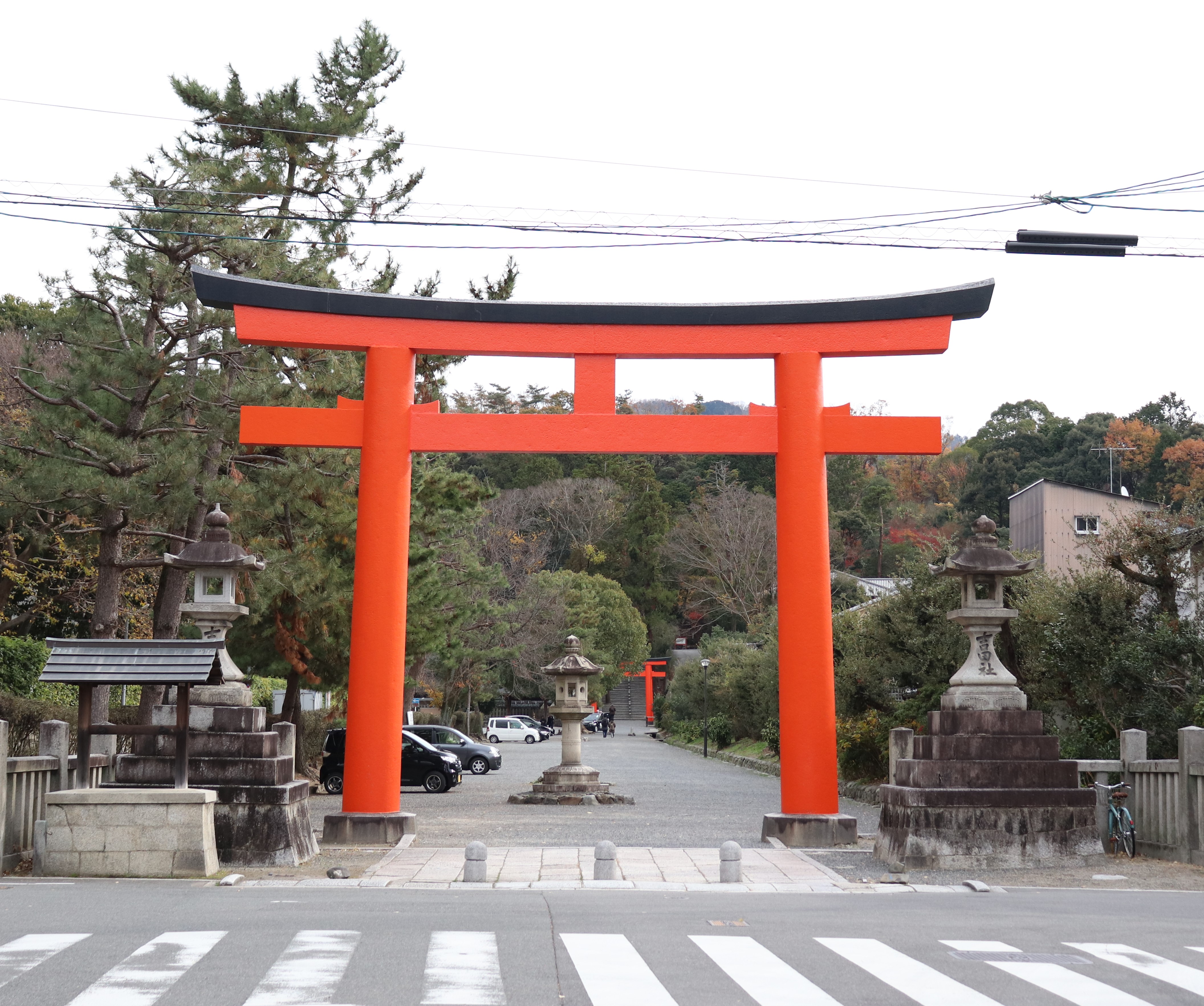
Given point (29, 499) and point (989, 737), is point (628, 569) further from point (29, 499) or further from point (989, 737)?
point (989, 737)

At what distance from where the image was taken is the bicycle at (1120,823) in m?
12.6

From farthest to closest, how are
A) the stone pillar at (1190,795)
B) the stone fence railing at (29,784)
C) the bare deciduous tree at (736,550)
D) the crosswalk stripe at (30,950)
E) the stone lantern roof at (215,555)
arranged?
the bare deciduous tree at (736,550), the stone lantern roof at (215,555), the stone pillar at (1190,795), the stone fence railing at (29,784), the crosswalk stripe at (30,950)

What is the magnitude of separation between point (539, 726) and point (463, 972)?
55.3 meters

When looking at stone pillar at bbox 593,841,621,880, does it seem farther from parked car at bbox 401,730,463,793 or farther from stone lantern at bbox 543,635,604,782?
parked car at bbox 401,730,463,793

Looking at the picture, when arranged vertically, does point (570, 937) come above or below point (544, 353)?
below

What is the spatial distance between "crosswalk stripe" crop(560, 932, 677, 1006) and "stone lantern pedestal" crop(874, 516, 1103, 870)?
527 cm

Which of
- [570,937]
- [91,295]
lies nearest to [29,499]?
[91,295]

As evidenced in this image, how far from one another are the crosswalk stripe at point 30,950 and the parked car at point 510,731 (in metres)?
48.1

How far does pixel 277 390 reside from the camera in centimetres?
1819

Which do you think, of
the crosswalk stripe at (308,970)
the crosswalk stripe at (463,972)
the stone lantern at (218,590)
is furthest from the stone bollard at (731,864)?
the stone lantern at (218,590)

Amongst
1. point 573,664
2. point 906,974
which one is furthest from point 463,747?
point 906,974

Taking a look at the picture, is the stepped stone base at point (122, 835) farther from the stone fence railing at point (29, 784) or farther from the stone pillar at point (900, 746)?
the stone pillar at point (900, 746)

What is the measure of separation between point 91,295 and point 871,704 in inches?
613

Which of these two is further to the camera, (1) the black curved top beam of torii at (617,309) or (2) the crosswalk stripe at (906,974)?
(1) the black curved top beam of torii at (617,309)
